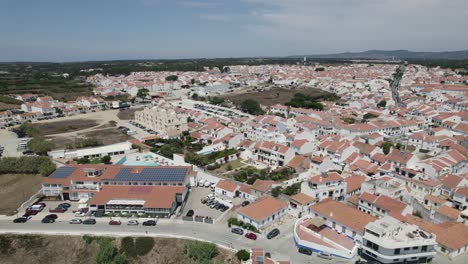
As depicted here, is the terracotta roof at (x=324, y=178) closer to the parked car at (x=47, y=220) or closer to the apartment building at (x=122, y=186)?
the apartment building at (x=122, y=186)

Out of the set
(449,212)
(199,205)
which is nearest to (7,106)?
(199,205)

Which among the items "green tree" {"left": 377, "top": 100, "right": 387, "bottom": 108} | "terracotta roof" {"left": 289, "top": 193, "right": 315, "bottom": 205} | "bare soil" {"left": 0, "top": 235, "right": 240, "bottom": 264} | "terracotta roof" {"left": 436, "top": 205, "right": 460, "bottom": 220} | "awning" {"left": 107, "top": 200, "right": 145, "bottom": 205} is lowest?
"bare soil" {"left": 0, "top": 235, "right": 240, "bottom": 264}

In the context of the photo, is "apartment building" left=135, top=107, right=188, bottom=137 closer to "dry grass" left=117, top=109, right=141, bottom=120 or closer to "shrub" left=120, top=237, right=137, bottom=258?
"dry grass" left=117, top=109, right=141, bottom=120

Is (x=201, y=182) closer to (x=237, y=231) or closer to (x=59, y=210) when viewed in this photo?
(x=237, y=231)

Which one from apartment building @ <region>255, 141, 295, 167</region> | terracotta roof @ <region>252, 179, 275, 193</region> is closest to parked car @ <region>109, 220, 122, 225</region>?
terracotta roof @ <region>252, 179, 275, 193</region>

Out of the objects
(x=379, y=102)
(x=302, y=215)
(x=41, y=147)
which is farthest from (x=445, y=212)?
(x=379, y=102)

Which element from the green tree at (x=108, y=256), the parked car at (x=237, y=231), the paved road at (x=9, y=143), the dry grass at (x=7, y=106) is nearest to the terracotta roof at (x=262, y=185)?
the parked car at (x=237, y=231)
